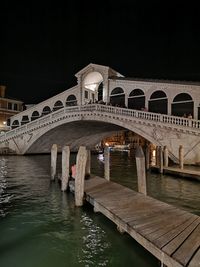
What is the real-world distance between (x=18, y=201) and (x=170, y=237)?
560 cm

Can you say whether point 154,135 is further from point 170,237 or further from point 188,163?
point 170,237

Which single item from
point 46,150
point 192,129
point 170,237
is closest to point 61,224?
point 170,237

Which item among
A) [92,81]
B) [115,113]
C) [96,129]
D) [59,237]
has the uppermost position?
[92,81]

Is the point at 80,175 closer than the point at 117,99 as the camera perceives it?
Yes

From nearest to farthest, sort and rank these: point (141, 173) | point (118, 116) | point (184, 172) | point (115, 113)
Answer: point (141, 173) → point (184, 172) → point (118, 116) → point (115, 113)

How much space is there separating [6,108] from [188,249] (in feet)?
110

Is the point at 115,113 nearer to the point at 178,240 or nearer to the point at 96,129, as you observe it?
the point at 96,129

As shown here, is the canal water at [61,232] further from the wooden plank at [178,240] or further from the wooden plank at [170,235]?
the wooden plank at [178,240]

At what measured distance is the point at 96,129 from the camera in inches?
990

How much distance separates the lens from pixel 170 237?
4023mm

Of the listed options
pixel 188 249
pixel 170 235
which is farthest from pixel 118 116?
pixel 188 249

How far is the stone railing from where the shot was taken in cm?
1530

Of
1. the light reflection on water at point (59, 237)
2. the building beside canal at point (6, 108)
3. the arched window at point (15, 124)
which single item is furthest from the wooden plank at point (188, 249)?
the building beside canal at point (6, 108)

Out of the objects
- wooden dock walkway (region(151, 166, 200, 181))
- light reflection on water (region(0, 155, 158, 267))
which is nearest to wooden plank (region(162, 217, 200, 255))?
light reflection on water (region(0, 155, 158, 267))
